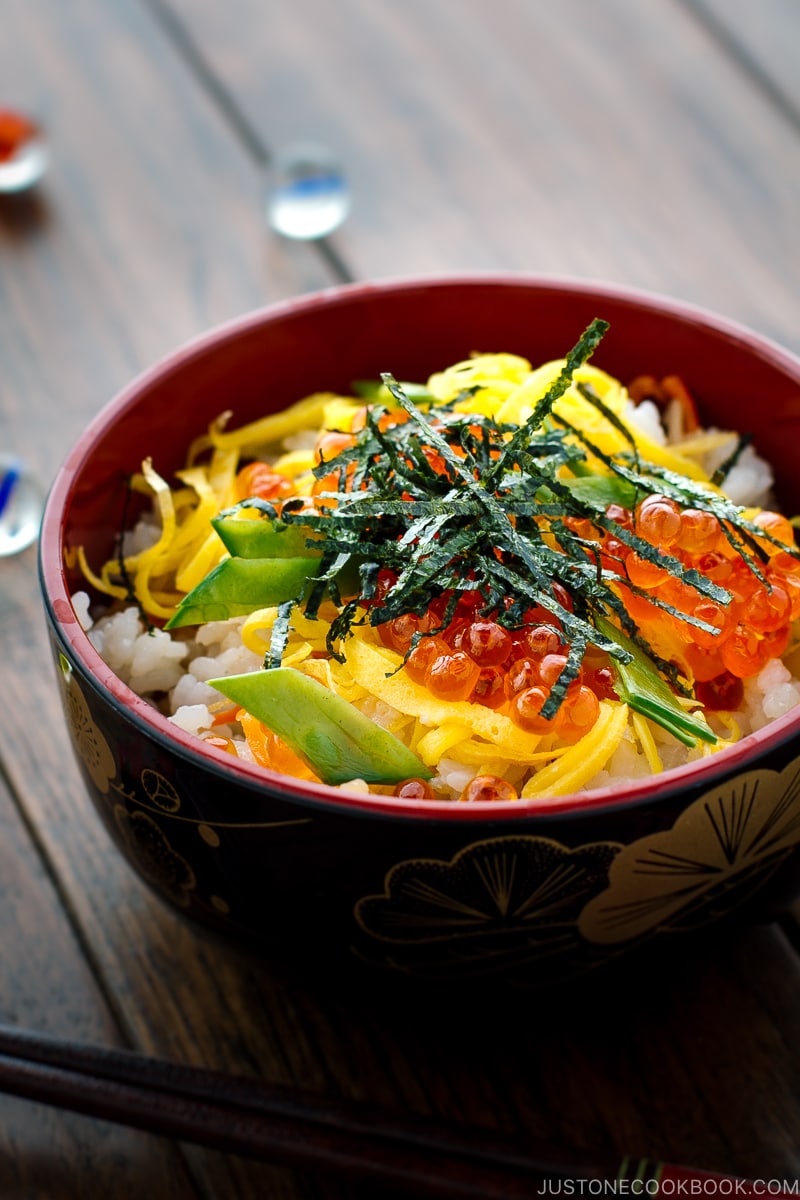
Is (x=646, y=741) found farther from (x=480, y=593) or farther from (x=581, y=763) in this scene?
(x=480, y=593)

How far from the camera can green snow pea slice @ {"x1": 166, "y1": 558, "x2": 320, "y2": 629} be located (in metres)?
1.32

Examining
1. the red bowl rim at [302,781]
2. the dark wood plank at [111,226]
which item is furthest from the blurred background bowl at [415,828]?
the dark wood plank at [111,226]

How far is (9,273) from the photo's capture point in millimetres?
2236

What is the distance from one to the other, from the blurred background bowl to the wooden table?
0.47 ft

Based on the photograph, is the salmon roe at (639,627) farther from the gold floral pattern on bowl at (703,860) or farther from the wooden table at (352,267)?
the wooden table at (352,267)

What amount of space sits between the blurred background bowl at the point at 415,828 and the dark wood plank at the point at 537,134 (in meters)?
0.67

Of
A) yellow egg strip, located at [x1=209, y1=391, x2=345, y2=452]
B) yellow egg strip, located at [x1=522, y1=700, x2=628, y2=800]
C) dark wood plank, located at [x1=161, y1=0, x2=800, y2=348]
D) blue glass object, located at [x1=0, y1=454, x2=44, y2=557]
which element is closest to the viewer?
yellow egg strip, located at [x1=522, y1=700, x2=628, y2=800]

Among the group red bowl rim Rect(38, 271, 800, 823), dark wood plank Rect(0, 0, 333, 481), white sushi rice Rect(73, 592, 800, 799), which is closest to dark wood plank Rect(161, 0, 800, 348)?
dark wood plank Rect(0, 0, 333, 481)

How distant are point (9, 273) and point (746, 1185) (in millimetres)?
1779

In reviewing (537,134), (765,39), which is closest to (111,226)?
(537,134)

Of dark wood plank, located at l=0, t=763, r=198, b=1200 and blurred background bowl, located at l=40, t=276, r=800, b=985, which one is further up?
blurred background bowl, located at l=40, t=276, r=800, b=985

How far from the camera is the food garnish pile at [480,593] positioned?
1217 millimetres

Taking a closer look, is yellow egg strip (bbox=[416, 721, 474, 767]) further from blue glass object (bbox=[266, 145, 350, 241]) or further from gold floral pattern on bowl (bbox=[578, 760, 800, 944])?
blue glass object (bbox=[266, 145, 350, 241])

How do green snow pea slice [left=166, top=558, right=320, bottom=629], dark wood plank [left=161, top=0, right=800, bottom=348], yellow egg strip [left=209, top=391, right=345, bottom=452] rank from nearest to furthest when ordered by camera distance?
1. green snow pea slice [left=166, top=558, right=320, bottom=629]
2. yellow egg strip [left=209, top=391, right=345, bottom=452]
3. dark wood plank [left=161, top=0, right=800, bottom=348]
